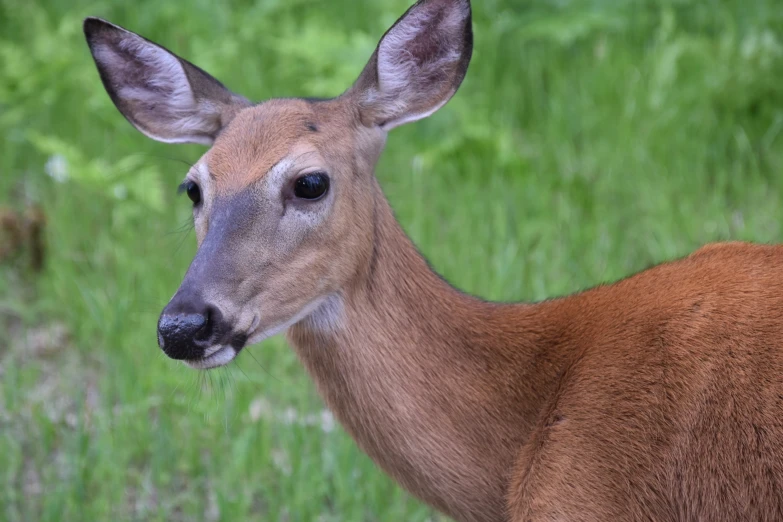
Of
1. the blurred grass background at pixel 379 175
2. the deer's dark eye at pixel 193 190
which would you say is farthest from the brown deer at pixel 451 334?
the blurred grass background at pixel 379 175

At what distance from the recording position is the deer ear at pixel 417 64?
3.78 meters

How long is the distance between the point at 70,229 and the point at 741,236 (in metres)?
3.50

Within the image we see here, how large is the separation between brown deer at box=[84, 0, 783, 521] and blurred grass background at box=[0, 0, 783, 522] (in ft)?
2.63

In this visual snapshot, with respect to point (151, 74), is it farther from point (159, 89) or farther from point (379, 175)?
point (379, 175)

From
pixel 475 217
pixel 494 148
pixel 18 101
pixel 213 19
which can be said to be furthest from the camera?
pixel 213 19

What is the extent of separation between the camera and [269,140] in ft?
11.7

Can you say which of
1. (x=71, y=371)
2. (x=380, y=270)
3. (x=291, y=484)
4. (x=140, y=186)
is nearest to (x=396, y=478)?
(x=380, y=270)

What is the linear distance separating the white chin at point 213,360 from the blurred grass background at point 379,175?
0.90 m

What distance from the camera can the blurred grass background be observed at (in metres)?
4.70

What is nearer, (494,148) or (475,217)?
(475,217)

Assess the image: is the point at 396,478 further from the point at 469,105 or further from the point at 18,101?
the point at 18,101

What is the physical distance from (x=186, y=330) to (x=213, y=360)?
0.14 metres

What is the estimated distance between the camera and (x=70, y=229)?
6309 mm

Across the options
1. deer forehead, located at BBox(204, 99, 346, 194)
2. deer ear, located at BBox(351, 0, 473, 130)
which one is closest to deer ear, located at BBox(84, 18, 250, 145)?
deer forehead, located at BBox(204, 99, 346, 194)
